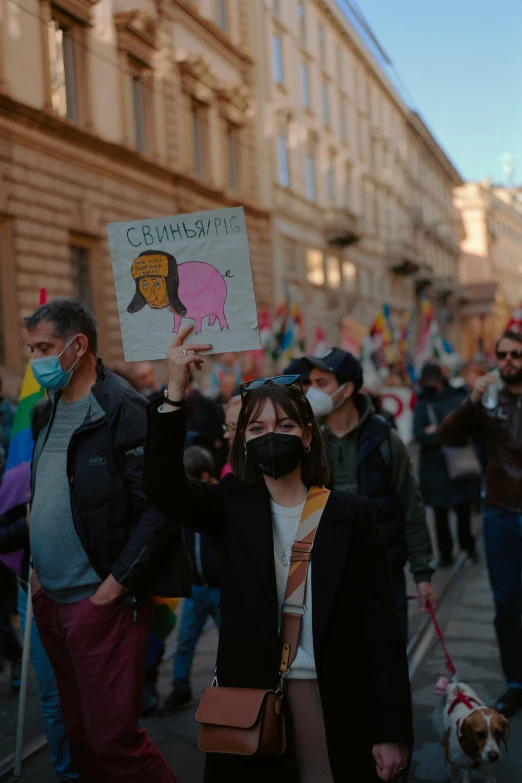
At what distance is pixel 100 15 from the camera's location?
17594 mm

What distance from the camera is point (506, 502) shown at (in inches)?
196

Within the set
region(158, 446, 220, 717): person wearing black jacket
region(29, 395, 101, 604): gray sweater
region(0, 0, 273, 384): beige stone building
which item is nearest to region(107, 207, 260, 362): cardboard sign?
region(29, 395, 101, 604): gray sweater

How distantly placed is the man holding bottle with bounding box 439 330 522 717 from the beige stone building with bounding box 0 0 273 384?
10.9m

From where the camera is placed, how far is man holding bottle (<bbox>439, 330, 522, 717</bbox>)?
4961 millimetres

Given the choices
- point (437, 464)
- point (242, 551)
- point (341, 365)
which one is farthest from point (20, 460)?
point (437, 464)

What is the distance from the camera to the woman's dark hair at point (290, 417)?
8.84 ft

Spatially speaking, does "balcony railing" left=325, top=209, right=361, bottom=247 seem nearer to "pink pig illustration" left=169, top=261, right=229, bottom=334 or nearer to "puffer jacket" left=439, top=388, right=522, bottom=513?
"puffer jacket" left=439, top=388, right=522, bottom=513

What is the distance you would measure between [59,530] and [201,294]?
108 centimetres

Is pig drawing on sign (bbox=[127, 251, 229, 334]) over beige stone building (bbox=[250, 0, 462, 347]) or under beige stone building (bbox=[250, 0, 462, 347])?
under

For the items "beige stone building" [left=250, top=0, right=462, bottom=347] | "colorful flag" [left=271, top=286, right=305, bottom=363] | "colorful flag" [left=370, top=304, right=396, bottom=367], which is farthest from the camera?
"beige stone building" [left=250, top=0, right=462, bottom=347]

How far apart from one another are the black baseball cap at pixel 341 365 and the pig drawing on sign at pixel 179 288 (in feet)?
4.84

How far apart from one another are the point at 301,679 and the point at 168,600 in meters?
1.46

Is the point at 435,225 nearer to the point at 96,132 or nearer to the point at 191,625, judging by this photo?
the point at 96,132

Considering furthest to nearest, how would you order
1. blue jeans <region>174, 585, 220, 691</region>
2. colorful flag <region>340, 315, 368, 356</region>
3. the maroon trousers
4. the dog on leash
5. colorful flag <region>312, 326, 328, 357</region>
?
colorful flag <region>340, 315, 368, 356</region> < colorful flag <region>312, 326, 328, 357</region> < blue jeans <region>174, 585, 220, 691</region> < the dog on leash < the maroon trousers
